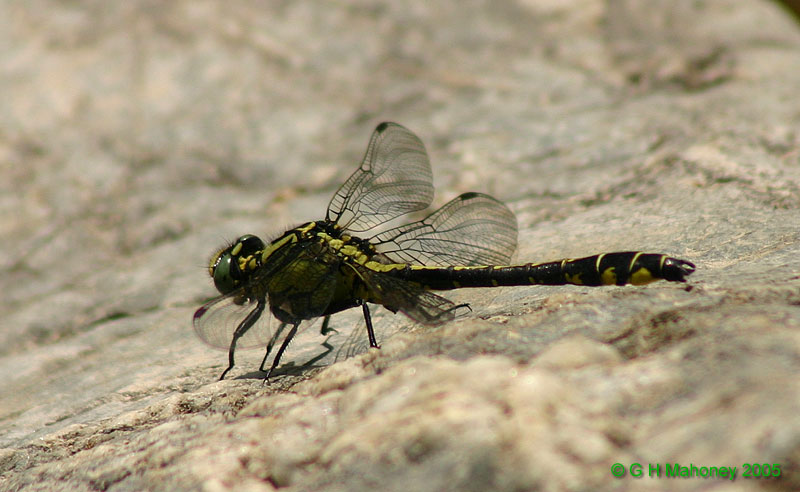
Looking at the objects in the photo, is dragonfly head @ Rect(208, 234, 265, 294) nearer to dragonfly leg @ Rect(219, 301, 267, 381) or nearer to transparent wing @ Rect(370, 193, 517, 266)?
dragonfly leg @ Rect(219, 301, 267, 381)

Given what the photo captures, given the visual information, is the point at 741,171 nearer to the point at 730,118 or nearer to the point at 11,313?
the point at 730,118

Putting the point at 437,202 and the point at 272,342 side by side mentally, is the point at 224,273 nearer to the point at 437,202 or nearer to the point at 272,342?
the point at 272,342

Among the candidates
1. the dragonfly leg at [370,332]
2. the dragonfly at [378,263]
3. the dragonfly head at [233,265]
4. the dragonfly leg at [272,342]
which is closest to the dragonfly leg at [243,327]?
the dragonfly at [378,263]

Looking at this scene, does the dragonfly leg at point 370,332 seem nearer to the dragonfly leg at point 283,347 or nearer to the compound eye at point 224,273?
the dragonfly leg at point 283,347

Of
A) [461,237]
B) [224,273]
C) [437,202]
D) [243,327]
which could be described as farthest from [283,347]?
[437,202]

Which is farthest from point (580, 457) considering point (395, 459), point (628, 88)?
point (628, 88)

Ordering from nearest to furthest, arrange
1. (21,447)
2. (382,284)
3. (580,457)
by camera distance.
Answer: (580,457) → (21,447) → (382,284)
